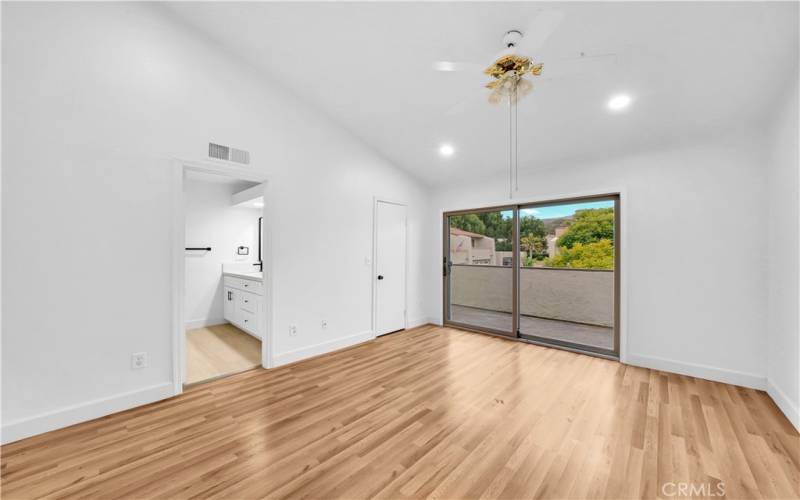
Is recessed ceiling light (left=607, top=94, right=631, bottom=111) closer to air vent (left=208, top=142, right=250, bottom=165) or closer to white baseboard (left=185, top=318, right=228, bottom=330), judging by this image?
air vent (left=208, top=142, right=250, bottom=165)

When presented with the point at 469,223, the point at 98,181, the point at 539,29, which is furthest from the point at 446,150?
the point at 98,181

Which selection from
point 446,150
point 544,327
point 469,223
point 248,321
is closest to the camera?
point 446,150

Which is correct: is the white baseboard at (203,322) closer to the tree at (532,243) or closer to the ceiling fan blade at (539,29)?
the tree at (532,243)

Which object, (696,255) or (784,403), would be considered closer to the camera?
(784,403)

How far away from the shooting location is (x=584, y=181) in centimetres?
381

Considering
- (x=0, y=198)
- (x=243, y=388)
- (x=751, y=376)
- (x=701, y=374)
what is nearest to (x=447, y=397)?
(x=243, y=388)

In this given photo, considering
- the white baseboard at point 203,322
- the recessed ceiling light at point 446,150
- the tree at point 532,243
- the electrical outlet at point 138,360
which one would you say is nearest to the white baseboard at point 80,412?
the electrical outlet at point 138,360

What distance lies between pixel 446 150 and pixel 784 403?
156 inches

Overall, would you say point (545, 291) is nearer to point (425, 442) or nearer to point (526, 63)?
point (425, 442)

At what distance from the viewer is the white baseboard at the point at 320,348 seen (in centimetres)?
343

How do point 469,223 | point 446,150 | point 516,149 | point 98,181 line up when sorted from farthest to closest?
point 469,223, point 446,150, point 516,149, point 98,181

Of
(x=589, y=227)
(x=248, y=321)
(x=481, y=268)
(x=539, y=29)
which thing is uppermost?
(x=539, y=29)

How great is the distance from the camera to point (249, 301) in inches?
174

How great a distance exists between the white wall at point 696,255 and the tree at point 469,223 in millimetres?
1623
